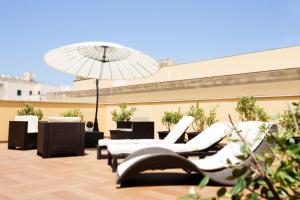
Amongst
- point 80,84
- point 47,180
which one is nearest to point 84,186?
point 47,180

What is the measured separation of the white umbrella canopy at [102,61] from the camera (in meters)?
7.57

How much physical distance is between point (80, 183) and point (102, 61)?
483 centimetres

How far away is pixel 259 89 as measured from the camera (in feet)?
40.7

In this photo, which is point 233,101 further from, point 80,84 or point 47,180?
point 80,84

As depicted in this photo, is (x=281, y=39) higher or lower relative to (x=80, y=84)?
higher

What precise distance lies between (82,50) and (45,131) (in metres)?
2.47

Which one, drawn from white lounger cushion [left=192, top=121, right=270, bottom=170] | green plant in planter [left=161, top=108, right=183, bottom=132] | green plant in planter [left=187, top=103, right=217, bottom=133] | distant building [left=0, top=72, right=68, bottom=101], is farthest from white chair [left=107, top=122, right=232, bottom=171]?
distant building [left=0, top=72, right=68, bottom=101]

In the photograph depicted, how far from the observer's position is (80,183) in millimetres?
4016

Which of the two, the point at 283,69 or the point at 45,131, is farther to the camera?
the point at 283,69

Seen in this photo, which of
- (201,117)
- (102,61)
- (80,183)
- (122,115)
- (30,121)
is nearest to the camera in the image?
(80,183)

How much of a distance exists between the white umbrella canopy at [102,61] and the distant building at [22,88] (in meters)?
34.3

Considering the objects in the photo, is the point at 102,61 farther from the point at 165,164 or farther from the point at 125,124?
the point at 165,164

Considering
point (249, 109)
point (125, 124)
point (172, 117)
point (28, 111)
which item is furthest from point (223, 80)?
point (28, 111)

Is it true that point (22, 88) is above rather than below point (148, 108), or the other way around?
above
